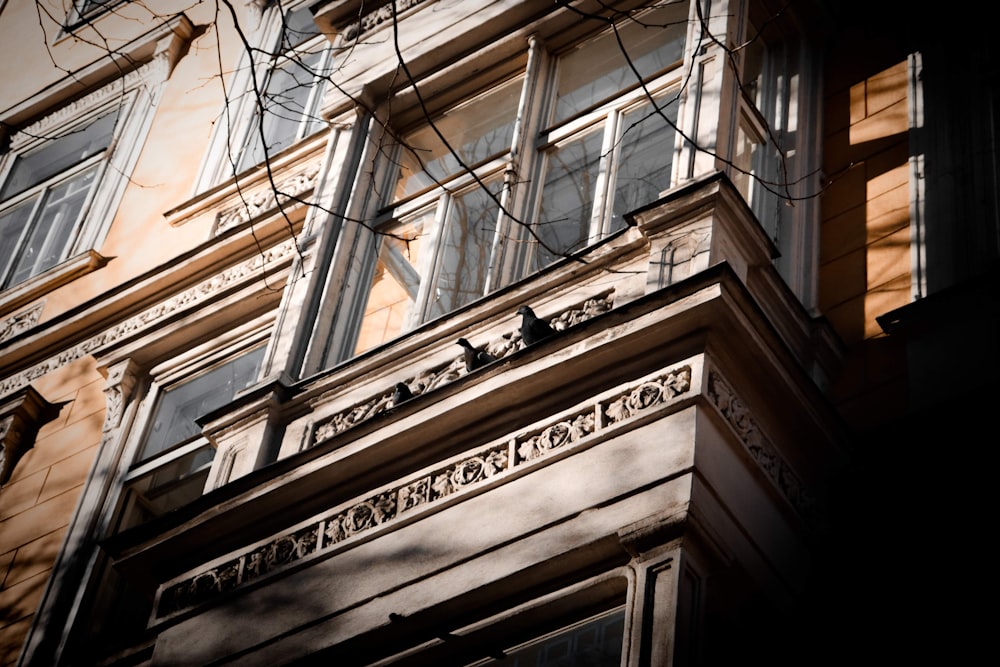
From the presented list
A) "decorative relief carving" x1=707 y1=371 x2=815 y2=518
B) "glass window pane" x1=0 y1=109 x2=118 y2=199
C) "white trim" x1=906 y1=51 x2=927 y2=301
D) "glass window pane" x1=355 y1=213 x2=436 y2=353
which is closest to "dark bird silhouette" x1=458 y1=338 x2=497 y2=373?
"glass window pane" x1=355 y1=213 x2=436 y2=353

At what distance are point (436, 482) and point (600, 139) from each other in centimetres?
254

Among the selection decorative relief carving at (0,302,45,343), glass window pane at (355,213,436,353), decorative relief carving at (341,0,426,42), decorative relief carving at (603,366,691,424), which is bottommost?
decorative relief carving at (603,366,691,424)

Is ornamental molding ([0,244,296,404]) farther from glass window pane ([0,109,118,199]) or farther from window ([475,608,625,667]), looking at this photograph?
window ([475,608,625,667])

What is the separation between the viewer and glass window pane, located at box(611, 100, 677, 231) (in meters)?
7.66

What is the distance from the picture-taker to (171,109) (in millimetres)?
13070

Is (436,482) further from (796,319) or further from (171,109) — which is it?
(171,109)

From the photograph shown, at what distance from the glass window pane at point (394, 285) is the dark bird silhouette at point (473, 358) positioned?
1.00 meters

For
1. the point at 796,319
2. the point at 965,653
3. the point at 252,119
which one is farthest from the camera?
the point at 252,119

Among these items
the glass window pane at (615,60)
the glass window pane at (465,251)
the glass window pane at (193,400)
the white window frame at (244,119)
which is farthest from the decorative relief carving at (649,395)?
the white window frame at (244,119)

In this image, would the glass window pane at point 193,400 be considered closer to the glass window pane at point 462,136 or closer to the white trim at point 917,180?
the glass window pane at point 462,136

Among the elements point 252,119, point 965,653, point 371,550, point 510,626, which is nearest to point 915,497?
point 965,653

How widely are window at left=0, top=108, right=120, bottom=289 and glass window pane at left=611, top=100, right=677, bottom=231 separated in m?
5.82

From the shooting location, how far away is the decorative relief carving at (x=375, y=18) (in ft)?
32.6

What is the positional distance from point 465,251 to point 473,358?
4.41ft
